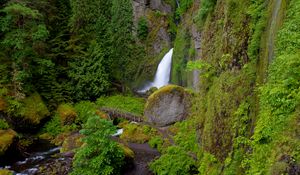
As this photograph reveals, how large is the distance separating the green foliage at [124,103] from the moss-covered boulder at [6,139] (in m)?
8.27

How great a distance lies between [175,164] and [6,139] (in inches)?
383

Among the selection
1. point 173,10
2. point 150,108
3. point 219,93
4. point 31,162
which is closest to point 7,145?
point 31,162

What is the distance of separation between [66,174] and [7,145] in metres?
4.32

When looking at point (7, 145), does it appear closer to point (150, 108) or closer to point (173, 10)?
point (150, 108)

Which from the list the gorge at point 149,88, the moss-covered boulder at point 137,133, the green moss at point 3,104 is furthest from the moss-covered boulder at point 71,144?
the green moss at point 3,104

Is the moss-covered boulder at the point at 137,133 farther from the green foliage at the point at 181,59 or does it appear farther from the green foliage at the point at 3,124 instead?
the green foliage at the point at 3,124

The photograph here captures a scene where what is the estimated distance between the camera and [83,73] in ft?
82.7

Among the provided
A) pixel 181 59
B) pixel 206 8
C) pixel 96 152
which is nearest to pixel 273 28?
pixel 206 8

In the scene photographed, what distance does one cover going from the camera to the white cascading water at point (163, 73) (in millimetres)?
28891

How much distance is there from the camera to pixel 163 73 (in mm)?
29234

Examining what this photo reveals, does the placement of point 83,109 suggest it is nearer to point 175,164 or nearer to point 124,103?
point 124,103

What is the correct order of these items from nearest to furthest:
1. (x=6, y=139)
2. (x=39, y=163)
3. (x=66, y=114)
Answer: (x=39, y=163) < (x=6, y=139) < (x=66, y=114)

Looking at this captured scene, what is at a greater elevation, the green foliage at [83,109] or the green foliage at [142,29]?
the green foliage at [142,29]

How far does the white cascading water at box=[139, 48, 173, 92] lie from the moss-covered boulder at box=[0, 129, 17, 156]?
567 inches
